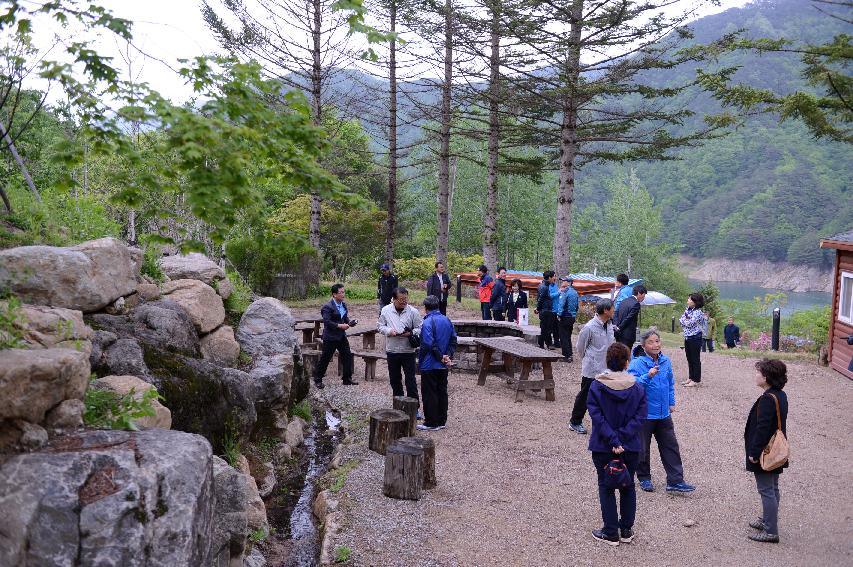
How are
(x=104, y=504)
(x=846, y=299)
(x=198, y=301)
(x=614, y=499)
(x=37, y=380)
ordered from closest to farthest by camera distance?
(x=104, y=504) < (x=37, y=380) < (x=614, y=499) < (x=198, y=301) < (x=846, y=299)

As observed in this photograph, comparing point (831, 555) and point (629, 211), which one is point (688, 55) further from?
point (629, 211)

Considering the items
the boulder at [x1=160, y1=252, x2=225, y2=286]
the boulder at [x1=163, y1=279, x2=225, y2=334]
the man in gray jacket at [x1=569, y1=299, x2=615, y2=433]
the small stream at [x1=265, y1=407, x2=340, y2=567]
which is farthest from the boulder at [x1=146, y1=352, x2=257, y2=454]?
the man in gray jacket at [x1=569, y1=299, x2=615, y2=433]

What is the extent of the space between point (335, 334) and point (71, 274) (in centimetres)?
527

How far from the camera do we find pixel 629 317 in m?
10.4

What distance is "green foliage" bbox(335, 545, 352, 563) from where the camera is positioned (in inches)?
213

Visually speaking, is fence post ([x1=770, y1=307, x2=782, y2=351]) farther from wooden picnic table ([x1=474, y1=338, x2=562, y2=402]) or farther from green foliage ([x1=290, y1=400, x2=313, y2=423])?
green foliage ([x1=290, y1=400, x2=313, y2=423])

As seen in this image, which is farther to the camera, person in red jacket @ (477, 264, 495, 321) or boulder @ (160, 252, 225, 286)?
person in red jacket @ (477, 264, 495, 321)

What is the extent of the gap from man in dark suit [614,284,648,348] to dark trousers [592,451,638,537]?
490cm

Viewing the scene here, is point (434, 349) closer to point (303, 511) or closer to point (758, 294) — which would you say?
point (303, 511)

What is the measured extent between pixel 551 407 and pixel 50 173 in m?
11.7

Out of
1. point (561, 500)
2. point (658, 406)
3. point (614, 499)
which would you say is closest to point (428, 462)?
point (561, 500)

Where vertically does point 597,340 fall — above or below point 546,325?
above

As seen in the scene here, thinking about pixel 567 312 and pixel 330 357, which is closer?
pixel 330 357

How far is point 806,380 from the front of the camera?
1337 centimetres
